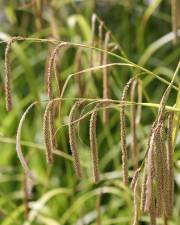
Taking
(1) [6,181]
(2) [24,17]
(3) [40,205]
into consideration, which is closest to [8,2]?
(2) [24,17]

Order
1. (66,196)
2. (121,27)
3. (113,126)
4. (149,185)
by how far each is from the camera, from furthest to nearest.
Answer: (121,27) < (113,126) < (66,196) < (149,185)

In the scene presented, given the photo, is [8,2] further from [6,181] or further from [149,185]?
[149,185]

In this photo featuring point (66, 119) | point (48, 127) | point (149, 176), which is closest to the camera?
point (149, 176)

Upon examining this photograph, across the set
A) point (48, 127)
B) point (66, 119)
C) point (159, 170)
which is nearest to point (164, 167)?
point (159, 170)

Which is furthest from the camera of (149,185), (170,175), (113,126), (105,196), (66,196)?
(113,126)

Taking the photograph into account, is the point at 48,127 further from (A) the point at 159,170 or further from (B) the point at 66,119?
(B) the point at 66,119

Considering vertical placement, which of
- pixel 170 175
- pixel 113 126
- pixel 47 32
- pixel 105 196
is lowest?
pixel 105 196

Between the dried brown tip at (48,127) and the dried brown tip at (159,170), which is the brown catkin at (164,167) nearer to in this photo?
the dried brown tip at (159,170)

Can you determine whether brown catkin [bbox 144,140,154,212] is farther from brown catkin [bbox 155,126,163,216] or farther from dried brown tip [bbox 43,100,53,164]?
dried brown tip [bbox 43,100,53,164]
